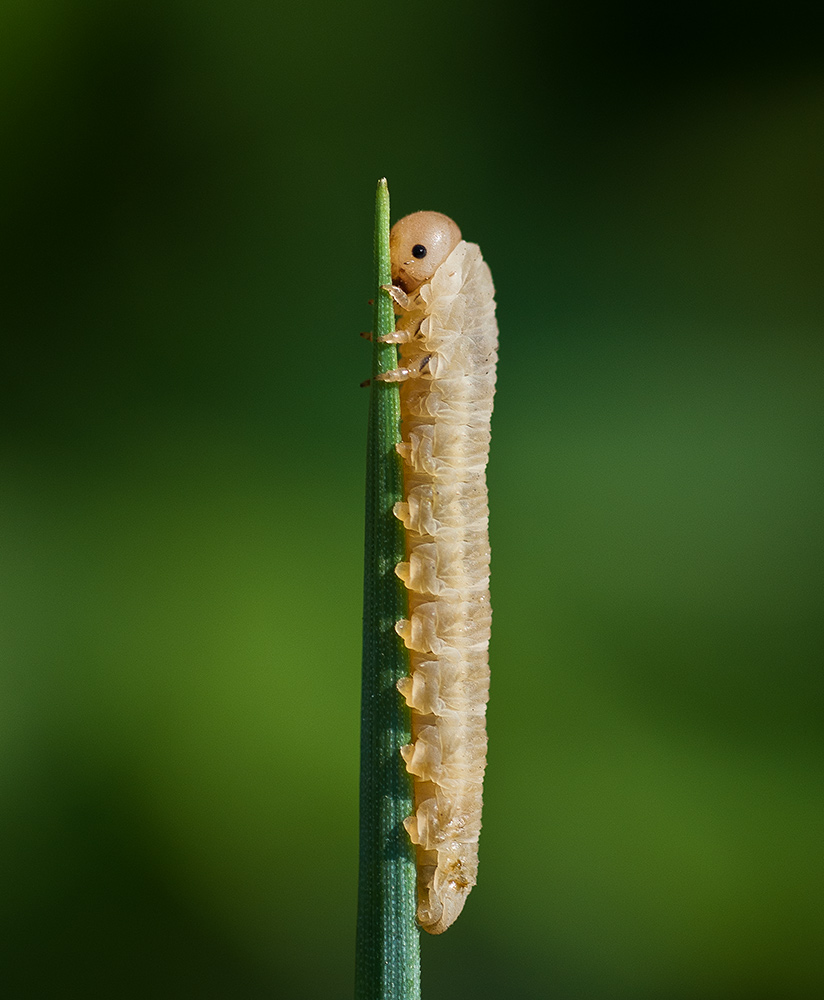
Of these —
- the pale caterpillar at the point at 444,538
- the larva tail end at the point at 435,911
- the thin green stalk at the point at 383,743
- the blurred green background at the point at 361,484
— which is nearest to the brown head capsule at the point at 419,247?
the pale caterpillar at the point at 444,538

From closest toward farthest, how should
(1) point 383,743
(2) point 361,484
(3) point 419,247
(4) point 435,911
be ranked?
(1) point 383,743 < (4) point 435,911 < (3) point 419,247 < (2) point 361,484

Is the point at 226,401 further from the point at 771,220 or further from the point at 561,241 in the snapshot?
the point at 771,220

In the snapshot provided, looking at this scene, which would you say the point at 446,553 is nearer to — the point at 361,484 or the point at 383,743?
the point at 383,743

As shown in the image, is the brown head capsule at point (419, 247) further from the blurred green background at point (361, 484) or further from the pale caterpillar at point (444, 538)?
the blurred green background at point (361, 484)

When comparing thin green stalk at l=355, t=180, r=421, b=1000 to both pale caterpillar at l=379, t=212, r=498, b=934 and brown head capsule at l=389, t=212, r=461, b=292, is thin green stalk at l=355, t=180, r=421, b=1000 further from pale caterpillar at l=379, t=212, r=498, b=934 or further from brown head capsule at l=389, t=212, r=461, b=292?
brown head capsule at l=389, t=212, r=461, b=292

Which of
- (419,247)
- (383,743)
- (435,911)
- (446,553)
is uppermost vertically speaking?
(419,247)

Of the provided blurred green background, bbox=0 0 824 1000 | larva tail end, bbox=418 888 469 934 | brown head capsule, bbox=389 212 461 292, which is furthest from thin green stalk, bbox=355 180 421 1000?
blurred green background, bbox=0 0 824 1000

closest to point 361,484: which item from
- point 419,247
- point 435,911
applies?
point 419,247

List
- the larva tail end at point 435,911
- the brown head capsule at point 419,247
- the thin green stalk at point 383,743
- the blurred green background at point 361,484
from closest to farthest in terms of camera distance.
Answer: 1. the thin green stalk at point 383,743
2. the larva tail end at point 435,911
3. the brown head capsule at point 419,247
4. the blurred green background at point 361,484
